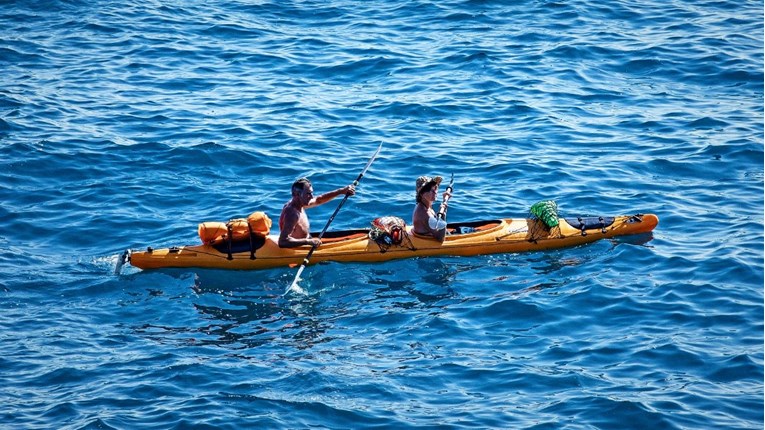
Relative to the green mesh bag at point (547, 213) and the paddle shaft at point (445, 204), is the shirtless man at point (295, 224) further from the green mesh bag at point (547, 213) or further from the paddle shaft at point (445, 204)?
the green mesh bag at point (547, 213)

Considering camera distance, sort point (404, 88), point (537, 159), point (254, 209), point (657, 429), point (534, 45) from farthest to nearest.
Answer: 1. point (534, 45)
2. point (404, 88)
3. point (537, 159)
4. point (254, 209)
5. point (657, 429)


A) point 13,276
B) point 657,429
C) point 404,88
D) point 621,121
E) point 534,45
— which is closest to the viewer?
point 657,429

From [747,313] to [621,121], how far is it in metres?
7.01

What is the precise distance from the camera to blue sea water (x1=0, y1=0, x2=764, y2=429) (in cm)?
1017

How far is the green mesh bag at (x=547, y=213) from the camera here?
13719mm

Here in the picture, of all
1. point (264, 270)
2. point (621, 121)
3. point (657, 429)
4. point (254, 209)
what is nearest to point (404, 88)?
point (621, 121)

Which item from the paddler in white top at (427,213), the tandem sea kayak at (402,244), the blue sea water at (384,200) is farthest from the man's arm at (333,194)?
the blue sea water at (384,200)

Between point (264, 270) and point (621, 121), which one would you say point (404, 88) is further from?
point (264, 270)

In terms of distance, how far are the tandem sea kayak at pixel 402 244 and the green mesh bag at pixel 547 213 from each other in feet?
0.12

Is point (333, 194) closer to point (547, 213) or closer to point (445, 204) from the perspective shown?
point (445, 204)

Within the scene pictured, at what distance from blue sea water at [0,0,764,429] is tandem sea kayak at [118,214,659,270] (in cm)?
20

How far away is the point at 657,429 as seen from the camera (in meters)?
9.48

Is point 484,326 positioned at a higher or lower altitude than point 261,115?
lower

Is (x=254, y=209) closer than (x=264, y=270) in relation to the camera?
No
